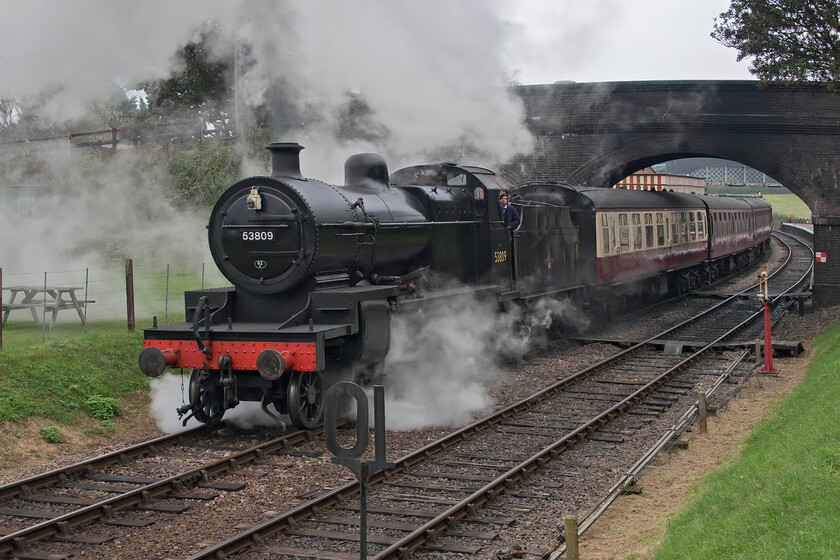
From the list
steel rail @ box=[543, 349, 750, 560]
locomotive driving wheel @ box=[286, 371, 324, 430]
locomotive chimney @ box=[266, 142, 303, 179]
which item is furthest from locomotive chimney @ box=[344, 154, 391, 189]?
steel rail @ box=[543, 349, 750, 560]

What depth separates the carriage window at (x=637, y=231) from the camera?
789 inches

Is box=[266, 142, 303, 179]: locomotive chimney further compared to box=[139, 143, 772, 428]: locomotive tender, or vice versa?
box=[266, 142, 303, 179]: locomotive chimney

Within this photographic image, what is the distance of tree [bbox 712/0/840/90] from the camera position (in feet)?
55.2

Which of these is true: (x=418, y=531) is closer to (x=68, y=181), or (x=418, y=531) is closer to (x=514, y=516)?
(x=514, y=516)

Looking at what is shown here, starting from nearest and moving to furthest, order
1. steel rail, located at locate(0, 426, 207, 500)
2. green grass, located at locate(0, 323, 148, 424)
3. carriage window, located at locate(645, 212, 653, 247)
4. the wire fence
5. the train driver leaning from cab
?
1. steel rail, located at locate(0, 426, 207, 500)
2. green grass, located at locate(0, 323, 148, 424)
3. the wire fence
4. the train driver leaning from cab
5. carriage window, located at locate(645, 212, 653, 247)

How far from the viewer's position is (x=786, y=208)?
8994 centimetres

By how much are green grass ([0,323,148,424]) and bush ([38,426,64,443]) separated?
0.94 feet

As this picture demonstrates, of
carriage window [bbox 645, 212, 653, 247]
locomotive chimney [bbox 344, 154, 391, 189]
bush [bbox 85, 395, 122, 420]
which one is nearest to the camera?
bush [bbox 85, 395, 122, 420]

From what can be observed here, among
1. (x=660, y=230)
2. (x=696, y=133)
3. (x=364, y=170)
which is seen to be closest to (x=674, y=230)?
(x=660, y=230)

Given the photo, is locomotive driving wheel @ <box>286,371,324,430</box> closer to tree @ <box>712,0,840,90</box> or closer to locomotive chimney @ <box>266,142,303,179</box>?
locomotive chimney @ <box>266,142,303,179</box>

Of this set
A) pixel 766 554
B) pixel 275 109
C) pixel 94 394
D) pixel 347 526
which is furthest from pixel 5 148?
pixel 766 554

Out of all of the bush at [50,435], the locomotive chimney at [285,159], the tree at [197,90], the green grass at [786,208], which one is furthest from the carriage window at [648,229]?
the green grass at [786,208]

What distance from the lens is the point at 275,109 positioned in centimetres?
1605

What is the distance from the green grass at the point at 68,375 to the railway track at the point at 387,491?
164cm
